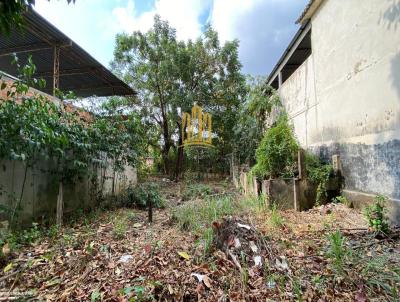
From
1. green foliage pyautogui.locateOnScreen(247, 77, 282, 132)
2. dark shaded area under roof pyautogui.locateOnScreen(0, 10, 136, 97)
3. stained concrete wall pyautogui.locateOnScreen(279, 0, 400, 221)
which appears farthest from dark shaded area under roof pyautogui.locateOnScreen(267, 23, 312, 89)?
dark shaded area under roof pyautogui.locateOnScreen(0, 10, 136, 97)

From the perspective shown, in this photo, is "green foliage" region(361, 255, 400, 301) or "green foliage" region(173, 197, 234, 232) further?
"green foliage" region(173, 197, 234, 232)

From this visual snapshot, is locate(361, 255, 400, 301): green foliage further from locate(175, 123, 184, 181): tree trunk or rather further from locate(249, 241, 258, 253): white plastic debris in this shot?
locate(175, 123, 184, 181): tree trunk

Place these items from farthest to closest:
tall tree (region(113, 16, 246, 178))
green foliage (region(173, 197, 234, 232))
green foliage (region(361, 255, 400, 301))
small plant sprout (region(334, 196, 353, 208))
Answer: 1. tall tree (region(113, 16, 246, 178))
2. small plant sprout (region(334, 196, 353, 208))
3. green foliage (region(173, 197, 234, 232))
4. green foliage (region(361, 255, 400, 301))

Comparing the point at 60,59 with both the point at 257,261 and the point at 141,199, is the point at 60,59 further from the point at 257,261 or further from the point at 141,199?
the point at 257,261

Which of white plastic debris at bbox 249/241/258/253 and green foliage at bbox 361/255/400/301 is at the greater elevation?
white plastic debris at bbox 249/241/258/253

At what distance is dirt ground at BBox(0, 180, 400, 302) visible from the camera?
249 centimetres

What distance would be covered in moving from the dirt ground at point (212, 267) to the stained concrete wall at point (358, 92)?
3.19ft

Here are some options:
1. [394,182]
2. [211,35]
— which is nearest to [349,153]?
[394,182]

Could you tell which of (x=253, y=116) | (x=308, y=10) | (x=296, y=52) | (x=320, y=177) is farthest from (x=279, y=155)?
(x=253, y=116)

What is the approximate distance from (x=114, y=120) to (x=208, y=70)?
6.81 meters

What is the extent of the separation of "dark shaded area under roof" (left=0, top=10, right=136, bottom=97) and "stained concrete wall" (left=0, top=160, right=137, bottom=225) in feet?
7.51

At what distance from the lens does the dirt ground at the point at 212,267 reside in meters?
2.49

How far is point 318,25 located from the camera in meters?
6.36

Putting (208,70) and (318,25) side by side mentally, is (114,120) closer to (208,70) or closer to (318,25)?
(318,25)
